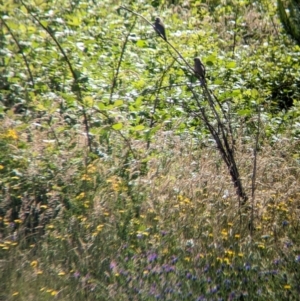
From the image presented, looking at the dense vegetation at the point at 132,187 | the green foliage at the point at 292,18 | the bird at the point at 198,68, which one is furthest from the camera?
the bird at the point at 198,68

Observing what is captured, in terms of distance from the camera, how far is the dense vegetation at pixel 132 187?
15.9 feet

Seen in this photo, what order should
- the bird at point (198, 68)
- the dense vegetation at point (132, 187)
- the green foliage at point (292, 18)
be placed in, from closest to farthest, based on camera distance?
the dense vegetation at point (132, 187) < the green foliage at point (292, 18) < the bird at point (198, 68)

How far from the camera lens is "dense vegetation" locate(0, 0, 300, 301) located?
4.84 metres

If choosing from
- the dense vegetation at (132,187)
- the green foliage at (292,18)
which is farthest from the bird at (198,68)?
the green foliage at (292,18)

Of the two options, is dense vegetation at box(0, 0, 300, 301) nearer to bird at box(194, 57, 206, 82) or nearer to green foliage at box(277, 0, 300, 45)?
bird at box(194, 57, 206, 82)

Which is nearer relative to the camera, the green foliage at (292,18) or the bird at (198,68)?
the green foliage at (292,18)

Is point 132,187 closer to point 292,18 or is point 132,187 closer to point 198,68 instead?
point 198,68

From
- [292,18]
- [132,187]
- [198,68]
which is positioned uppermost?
[292,18]

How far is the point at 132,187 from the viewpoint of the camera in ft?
19.5

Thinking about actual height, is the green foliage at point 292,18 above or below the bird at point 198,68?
A: above

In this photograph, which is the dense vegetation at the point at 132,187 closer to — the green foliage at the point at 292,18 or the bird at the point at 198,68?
the bird at the point at 198,68

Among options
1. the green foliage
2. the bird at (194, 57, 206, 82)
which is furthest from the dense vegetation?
the green foliage

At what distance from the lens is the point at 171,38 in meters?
10.6

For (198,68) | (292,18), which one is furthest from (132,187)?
(292,18)
